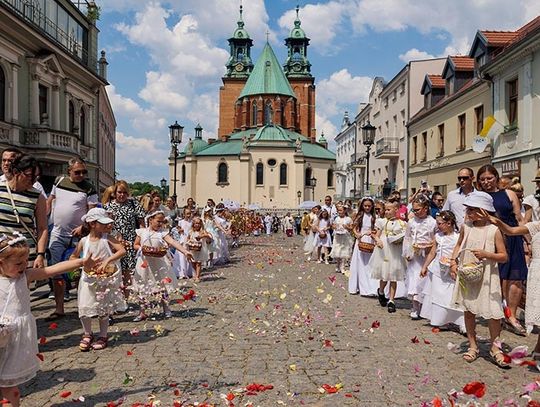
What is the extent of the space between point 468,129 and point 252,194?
53860 millimetres

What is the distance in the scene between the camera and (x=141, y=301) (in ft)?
27.0

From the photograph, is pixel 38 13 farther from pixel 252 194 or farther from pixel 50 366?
pixel 252 194

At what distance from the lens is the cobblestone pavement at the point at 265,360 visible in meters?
4.93

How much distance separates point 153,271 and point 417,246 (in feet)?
13.3

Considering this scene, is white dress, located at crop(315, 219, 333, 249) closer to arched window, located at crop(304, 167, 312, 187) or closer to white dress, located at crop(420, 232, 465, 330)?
white dress, located at crop(420, 232, 465, 330)

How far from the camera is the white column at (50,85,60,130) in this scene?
24.7 meters

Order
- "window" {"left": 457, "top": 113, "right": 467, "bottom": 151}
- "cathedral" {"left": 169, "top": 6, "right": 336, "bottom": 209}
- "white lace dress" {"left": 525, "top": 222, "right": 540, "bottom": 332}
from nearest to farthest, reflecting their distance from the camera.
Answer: "white lace dress" {"left": 525, "top": 222, "right": 540, "bottom": 332}
"window" {"left": 457, "top": 113, "right": 467, "bottom": 151}
"cathedral" {"left": 169, "top": 6, "right": 336, "bottom": 209}

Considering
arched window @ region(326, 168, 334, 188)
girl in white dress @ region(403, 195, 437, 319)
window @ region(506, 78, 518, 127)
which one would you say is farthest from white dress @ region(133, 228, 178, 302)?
arched window @ region(326, 168, 334, 188)

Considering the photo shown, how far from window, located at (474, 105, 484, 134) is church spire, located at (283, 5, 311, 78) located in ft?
241

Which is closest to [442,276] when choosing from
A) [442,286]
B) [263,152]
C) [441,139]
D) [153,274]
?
[442,286]

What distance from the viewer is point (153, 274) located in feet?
27.1

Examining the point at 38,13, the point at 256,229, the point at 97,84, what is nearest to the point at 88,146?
the point at 97,84

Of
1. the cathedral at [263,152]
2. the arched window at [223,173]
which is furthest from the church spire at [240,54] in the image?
the arched window at [223,173]

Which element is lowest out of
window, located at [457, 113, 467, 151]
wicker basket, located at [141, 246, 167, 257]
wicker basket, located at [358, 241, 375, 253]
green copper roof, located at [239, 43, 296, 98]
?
wicker basket, located at [358, 241, 375, 253]
